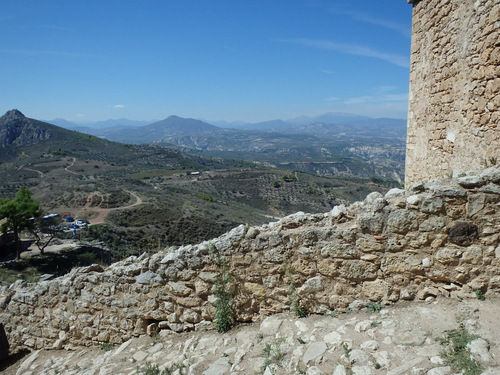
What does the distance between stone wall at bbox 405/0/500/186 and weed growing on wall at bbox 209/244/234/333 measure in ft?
10.1

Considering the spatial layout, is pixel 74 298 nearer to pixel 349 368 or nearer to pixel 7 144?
pixel 349 368

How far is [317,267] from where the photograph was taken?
4.08 m

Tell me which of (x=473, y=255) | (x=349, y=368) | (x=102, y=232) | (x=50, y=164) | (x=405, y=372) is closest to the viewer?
(x=405, y=372)

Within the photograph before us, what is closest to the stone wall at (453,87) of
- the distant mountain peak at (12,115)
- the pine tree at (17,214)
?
the pine tree at (17,214)

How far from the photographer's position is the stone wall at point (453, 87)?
3852mm

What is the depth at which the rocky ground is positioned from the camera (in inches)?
119

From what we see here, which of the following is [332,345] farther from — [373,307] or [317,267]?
[317,267]

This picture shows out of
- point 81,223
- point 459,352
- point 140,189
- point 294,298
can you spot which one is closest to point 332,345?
point 294,298

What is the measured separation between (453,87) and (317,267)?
9.11 feet

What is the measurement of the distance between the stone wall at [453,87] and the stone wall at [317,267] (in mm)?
821

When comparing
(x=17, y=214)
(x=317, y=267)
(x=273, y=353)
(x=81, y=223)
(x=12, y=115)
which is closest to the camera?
(x=273, y=353)

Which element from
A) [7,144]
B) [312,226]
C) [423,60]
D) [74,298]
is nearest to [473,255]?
[312,226]

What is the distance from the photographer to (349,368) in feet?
10.2

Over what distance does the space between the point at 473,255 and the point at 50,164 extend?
70.1 m
